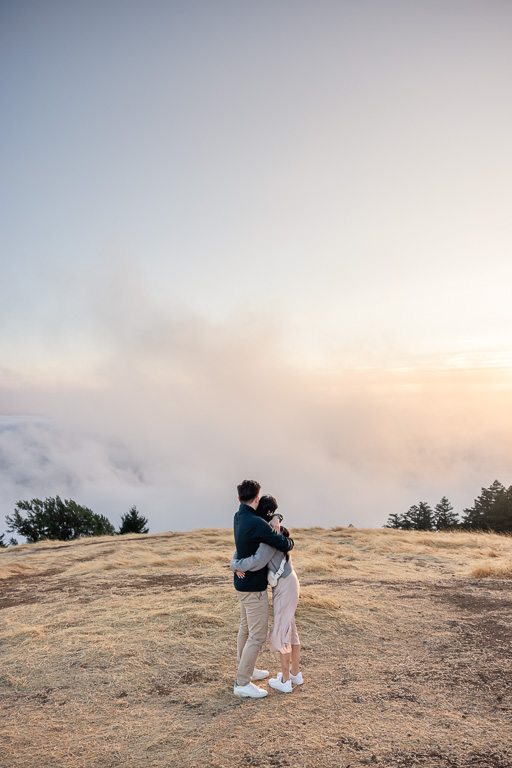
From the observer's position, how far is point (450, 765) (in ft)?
14.8

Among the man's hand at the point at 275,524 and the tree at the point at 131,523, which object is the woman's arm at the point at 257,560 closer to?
the man's hand at the point at 275,524

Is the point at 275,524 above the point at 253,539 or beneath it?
above

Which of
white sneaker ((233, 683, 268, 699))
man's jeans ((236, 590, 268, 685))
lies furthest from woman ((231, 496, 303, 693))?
white sneaker ((233, 683, 268, 699))

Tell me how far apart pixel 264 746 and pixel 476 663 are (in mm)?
3722

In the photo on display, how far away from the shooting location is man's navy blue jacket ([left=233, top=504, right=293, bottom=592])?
5.62 meters

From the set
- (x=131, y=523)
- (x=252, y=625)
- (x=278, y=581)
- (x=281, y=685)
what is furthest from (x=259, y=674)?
(x=131, y=523)

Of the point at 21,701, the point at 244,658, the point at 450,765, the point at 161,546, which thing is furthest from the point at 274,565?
the point at 161,546

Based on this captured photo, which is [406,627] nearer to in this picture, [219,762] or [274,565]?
[274,565]

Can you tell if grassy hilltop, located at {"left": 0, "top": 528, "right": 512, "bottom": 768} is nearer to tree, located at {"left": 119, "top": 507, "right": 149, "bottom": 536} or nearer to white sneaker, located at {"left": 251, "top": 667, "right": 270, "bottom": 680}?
white sneaker, located at {"left": 251, "top": 667, "right": 270, "bottom": 680}

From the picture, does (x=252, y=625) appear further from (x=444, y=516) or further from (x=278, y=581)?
(x=444, y=516)

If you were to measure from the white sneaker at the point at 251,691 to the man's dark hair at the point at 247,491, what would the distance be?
2.35m

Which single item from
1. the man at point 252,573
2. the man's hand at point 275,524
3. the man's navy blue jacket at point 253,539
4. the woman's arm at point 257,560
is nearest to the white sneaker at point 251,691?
the man at point 252,573

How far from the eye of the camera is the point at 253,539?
18.7ft

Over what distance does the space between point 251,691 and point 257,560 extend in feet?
5.85
